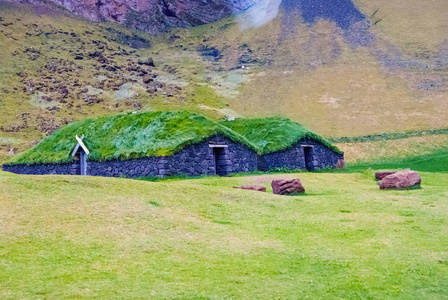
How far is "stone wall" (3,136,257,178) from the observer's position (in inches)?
907

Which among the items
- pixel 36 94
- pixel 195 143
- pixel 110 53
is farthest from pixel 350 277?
pixel 110 53

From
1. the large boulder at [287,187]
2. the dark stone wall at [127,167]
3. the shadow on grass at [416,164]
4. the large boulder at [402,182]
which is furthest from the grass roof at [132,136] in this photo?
the shadow on grass at [416,164]

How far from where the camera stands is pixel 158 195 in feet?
41.5

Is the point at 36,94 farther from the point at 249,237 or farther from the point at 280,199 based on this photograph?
the point at 249,237

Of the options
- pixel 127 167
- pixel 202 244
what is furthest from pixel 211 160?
pixel 202 244

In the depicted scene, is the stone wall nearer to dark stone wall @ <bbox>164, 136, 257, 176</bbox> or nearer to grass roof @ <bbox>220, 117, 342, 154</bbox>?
dark stone wall @ <bbox>164, 136, 257, 176</bbox>

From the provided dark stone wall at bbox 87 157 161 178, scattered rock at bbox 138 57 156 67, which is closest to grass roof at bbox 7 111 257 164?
dark stone wall at bbox 87 157 161 178

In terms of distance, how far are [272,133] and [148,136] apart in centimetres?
1005

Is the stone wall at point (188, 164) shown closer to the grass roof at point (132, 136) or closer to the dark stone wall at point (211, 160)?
the dark stone wall at point (211, 160)

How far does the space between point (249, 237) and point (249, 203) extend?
3.90m

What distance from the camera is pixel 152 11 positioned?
96000mm

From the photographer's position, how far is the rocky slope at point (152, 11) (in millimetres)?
87625

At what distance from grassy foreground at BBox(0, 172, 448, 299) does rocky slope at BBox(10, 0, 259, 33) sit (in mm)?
82316

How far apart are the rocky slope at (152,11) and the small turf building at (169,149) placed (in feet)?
211
